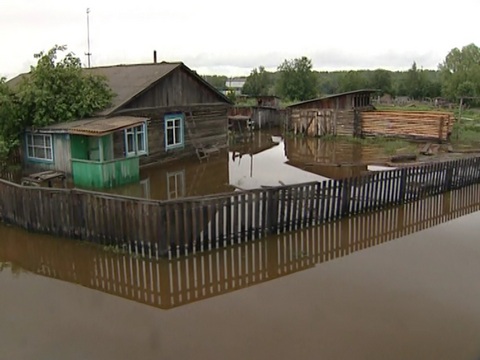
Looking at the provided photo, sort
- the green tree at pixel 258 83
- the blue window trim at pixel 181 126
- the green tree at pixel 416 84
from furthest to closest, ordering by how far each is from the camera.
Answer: the green tree at pixel 258 83 → the green tree at pixel 416 84 → the blue window trim at pixel 181 126

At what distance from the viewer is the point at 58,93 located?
58.9 ft

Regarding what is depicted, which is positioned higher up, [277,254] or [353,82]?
[353,82]

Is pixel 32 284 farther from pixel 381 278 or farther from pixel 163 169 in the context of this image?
pixel 163 169

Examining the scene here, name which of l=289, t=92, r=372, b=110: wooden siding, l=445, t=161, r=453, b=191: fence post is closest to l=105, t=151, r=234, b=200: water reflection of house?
l=445, t=161, r=453, b=191: fence post

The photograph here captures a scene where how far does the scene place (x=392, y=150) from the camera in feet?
80.5

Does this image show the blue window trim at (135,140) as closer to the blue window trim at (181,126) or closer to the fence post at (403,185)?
the blue window trim at (181,126)

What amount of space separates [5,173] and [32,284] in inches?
444

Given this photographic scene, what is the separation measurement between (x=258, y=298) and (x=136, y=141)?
12787 mm

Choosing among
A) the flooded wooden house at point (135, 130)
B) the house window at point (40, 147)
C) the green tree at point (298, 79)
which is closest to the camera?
the flooded wooden house at point (135, 130)

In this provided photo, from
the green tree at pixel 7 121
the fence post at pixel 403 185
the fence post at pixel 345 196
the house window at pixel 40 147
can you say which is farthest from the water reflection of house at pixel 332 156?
the green tree at pixel 7 121

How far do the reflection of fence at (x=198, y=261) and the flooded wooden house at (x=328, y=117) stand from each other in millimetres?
19466

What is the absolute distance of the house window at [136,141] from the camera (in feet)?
62.2

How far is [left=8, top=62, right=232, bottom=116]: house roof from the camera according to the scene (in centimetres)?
1902

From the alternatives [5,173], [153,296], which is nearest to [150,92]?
[5,173]
